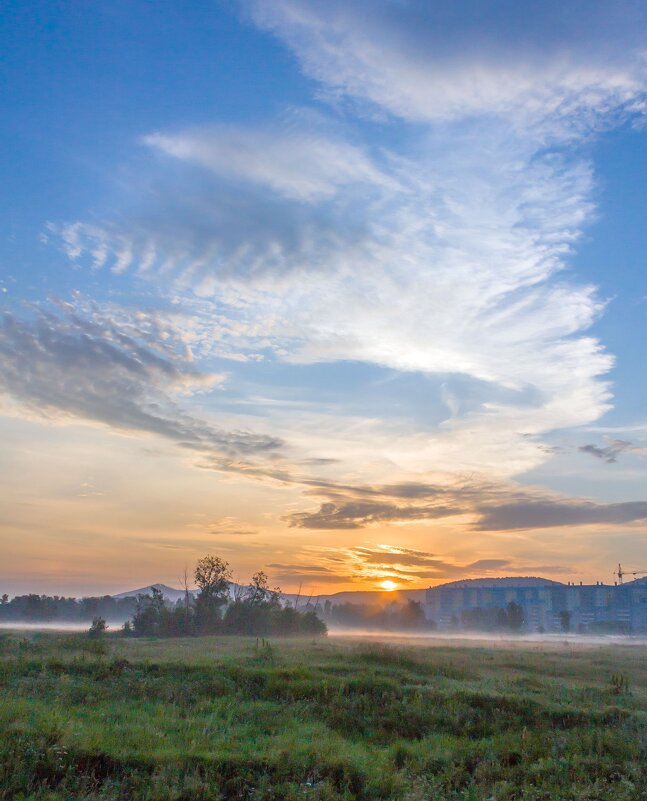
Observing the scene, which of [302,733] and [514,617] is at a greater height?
[302,733]

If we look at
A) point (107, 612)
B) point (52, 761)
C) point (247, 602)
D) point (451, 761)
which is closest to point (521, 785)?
point (451, 761)

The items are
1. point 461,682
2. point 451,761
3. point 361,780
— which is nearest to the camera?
point 361,780

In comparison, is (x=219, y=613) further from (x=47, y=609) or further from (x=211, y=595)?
(x=47, y=609)

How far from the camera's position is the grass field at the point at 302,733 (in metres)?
13.3

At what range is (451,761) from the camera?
1595 cm

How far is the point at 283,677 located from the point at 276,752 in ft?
36.5

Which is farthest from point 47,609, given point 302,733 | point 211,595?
point 302,733

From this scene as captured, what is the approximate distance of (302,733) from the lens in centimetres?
1767

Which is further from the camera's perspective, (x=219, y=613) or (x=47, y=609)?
(x=47, y=609)

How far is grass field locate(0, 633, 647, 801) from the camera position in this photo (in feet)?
43.7

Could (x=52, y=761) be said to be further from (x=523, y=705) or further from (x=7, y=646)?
(x=7, y=646)

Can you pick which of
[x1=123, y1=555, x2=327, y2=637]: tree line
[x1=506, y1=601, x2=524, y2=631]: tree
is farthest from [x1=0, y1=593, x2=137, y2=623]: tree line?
[x1=506, y1=601, x2=524, y2=631]: tree

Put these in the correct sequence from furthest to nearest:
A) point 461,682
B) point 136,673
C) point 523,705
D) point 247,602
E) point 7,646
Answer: point 247,602
point 7,646
point 461,682
point 136,673
point 523,705

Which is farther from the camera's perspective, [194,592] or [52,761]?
[194,592]
